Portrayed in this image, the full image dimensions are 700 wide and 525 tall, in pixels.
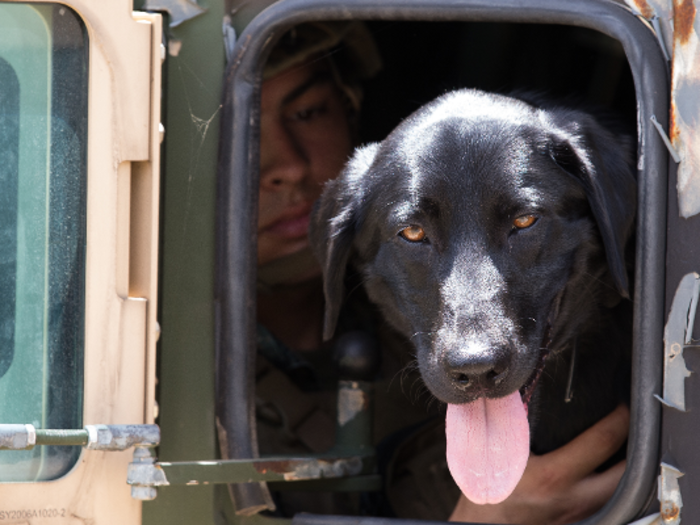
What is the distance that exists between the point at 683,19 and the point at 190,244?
3.47ft

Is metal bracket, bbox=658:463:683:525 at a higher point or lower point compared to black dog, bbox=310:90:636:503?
lower

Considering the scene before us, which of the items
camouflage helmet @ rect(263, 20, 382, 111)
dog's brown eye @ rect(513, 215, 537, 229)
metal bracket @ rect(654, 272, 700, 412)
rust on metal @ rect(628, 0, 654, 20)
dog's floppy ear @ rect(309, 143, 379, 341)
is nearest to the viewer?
metal bracket @ rect(654, 272, 700, 412)

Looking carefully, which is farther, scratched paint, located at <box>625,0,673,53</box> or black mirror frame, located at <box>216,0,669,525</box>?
black mirror frame, located at <box>216,0,669,525</box>

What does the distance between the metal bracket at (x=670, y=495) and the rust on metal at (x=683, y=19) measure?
0.75 meters

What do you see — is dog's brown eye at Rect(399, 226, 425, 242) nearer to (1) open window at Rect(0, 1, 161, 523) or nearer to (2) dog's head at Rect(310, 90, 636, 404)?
(2) dog's head at Rect(310, 90, 636, 404)

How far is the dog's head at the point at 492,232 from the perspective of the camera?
5.25ft

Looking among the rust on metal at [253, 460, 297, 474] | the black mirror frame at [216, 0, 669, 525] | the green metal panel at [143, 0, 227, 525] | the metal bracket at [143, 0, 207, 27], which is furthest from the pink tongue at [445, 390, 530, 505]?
the metal bracket at [143, 0, 207, 27]

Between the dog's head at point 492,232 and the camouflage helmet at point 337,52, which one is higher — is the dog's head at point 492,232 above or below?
below

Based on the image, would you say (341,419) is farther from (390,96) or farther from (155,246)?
(390,96)

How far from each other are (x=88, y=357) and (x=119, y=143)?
0.41 metres

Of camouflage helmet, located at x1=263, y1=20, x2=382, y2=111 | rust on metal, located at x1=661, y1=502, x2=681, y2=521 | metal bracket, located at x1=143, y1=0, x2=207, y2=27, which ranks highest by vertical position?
camouflage helmet, located at x1=263, y1=20, x2=382, y2=111

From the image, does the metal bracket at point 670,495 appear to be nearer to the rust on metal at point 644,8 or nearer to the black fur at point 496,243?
the black fur at point 496,243

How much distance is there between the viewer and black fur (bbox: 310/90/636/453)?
1.61 m

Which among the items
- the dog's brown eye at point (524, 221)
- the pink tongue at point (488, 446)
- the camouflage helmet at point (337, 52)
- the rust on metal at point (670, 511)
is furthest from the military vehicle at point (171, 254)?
the camouflage helmet at point (337, 52)
